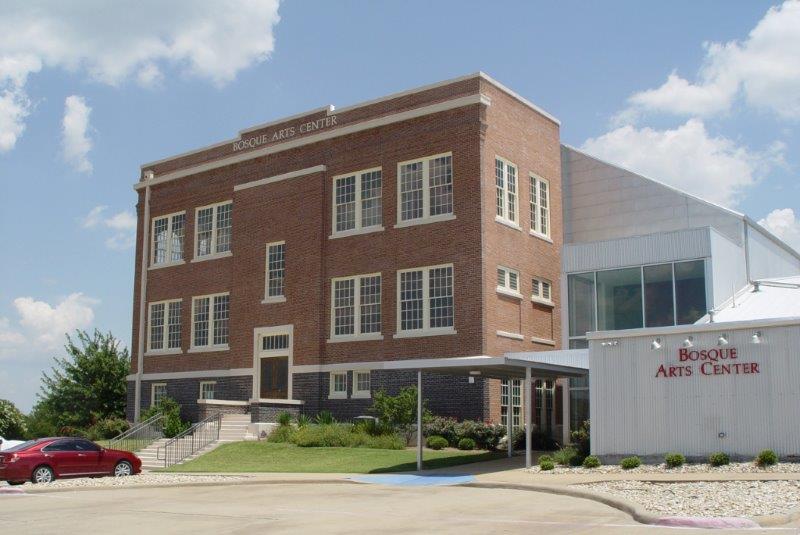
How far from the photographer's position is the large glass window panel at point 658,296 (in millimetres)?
33625

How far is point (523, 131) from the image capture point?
39.2 m

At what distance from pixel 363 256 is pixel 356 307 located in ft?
6.86

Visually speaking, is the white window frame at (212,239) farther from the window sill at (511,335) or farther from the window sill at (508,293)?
the window sill at (511,335)

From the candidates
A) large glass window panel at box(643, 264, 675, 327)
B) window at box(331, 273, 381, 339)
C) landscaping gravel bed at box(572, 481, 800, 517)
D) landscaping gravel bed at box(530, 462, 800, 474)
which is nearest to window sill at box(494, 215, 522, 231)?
window at box(331, 273, 381, 339)

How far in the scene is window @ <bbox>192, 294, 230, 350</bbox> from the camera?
145 ft

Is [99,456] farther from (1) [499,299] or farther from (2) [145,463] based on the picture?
(1) [499,299]

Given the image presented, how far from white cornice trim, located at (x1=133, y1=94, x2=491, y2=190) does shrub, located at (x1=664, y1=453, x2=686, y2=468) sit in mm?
16269

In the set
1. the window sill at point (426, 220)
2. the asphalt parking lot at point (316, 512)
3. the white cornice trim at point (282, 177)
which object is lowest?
the asphalt parking lot at point (316, 512)

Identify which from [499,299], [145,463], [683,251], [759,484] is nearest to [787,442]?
[759,484]

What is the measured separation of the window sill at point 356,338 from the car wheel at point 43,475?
13.5 metres

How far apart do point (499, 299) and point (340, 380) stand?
25.4 feet

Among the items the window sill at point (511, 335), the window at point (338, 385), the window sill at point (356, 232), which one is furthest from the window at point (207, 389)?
the window sill at point (511, 335)

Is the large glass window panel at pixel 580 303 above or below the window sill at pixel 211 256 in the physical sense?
below

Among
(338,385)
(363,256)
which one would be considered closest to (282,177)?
(363,256)
